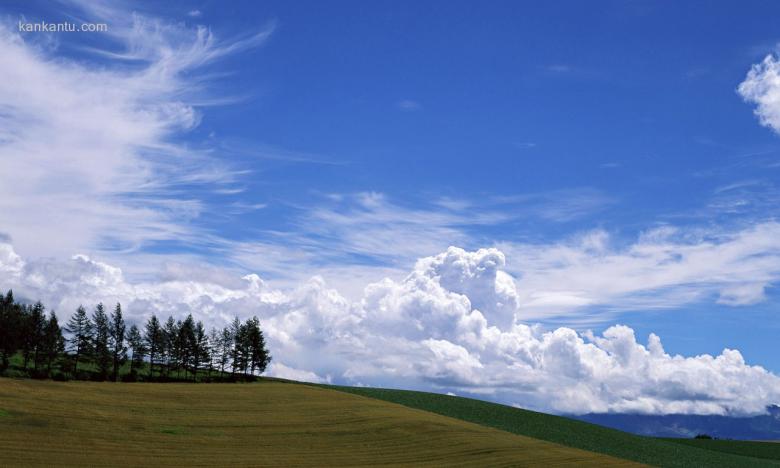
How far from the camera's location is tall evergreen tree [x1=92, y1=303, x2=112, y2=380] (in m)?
135

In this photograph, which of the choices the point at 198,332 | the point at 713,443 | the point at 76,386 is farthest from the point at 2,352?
the point at 713,443

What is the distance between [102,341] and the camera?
13788 centimetres

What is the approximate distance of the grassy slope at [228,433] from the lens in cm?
4828

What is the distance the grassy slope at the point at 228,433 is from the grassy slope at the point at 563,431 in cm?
704

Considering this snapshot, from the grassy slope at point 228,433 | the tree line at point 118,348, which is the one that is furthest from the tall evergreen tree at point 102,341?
the grassy slope at point 228,433

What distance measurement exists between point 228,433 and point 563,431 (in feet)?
140

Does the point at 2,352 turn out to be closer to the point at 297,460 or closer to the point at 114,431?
the point at 114,431

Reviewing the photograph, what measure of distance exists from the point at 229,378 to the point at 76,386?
59.1 metres

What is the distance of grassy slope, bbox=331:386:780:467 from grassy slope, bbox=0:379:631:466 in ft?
23.1

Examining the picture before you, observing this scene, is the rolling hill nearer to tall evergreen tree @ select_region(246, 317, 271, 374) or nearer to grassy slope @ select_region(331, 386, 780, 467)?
grassy slope @ select_region(331, 386, 780, 467)

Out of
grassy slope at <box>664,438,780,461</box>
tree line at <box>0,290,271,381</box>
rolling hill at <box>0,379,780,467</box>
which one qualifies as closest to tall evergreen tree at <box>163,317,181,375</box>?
tree line at <box>0,290,271,381</box>

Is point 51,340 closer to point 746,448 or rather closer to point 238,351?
point 238,351

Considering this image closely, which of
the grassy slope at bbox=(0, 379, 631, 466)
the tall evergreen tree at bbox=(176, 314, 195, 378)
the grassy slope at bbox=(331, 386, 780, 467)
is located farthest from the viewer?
the tall evergreen tree at bbox=(176, 314, 195, 378)

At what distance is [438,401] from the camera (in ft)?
316
